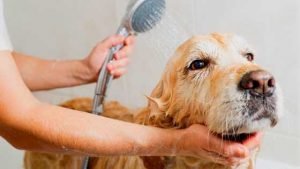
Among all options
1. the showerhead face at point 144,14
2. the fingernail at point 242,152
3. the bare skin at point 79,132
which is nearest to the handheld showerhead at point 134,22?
the showerhead face at point 144,14

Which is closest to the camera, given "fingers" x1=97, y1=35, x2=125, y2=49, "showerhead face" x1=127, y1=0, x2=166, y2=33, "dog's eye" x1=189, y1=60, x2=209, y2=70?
"dog's eye" x1=189, y1=60, x2=209, y2=70

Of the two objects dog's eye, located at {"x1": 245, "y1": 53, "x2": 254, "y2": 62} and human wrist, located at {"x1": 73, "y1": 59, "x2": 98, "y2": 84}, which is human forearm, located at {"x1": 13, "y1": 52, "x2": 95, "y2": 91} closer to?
human wrist, located at {"x1": 73, "y1": 59, "x2": 98, "y2": 84}

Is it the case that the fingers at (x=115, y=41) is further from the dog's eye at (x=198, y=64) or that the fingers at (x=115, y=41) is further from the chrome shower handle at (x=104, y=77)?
the dog's eye at (x=198, y=64)

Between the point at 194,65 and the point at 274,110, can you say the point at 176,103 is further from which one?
the point at 274,110

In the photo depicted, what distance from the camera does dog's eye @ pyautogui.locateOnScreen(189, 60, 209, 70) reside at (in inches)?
49.4

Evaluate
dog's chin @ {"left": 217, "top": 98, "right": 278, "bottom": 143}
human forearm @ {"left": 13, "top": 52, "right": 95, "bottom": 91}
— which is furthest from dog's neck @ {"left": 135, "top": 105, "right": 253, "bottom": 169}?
human forearm @ {"left": 13, "top": 52, "right": 95, "bottom": 91}

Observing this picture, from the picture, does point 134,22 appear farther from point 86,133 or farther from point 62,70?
point 86,133

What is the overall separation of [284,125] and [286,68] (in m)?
0.20

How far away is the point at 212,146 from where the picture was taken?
1.05 m

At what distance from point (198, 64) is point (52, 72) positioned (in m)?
0.59

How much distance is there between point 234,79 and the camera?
1.08 meters

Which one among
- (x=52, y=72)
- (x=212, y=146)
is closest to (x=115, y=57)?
(x=52, y=72)

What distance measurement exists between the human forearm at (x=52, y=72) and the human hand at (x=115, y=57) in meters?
0.03

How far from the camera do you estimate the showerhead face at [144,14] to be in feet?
4.60
